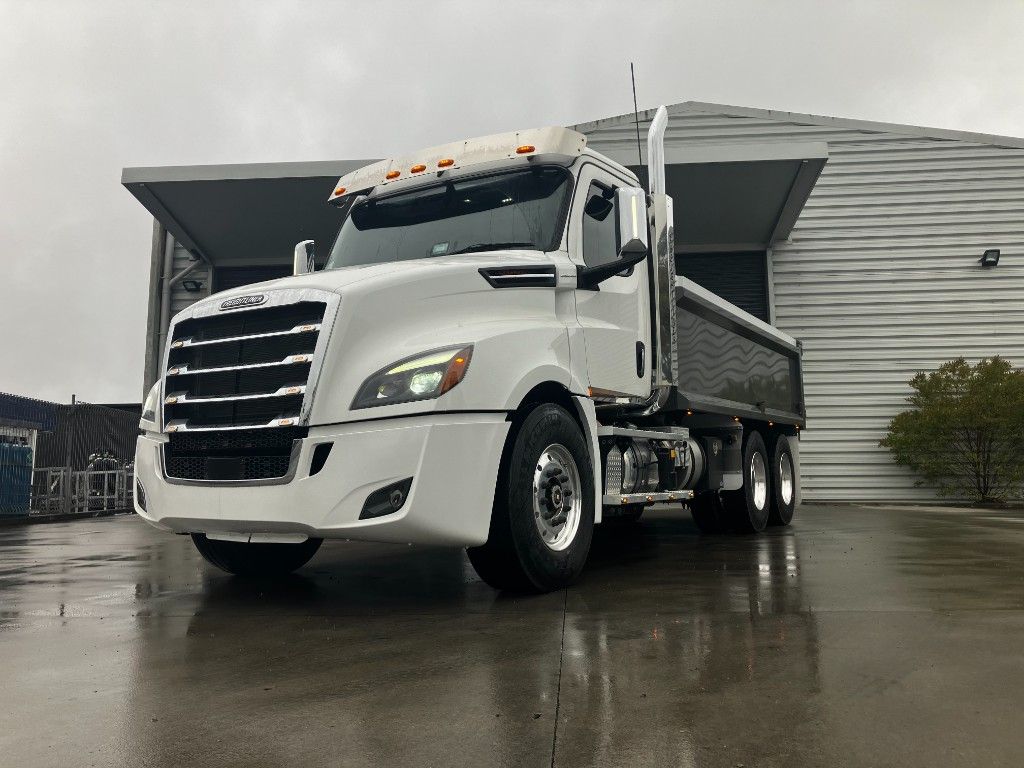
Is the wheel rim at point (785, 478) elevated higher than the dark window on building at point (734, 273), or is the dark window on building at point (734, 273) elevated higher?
the dark window on building at point (734, 273)

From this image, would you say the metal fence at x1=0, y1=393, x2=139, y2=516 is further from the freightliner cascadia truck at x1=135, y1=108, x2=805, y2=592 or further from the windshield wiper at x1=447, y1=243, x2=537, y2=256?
the windshield wiper at x1=447, y1=243, x2=537, y2=256

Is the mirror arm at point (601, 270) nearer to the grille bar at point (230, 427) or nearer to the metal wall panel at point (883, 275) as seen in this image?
the grille bar at point (230, 427)

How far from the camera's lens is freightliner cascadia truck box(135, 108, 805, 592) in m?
4.81

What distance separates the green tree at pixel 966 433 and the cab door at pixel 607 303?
43.9 feet

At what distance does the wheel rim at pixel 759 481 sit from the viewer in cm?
1028

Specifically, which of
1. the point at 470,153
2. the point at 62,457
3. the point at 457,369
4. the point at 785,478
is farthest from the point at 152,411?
the point at 62,457

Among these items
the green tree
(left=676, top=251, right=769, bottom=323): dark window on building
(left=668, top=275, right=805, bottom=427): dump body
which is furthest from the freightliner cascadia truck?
the green tree

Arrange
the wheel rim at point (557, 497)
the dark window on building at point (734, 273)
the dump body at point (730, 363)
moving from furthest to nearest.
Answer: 1. the dark window on building at point (734, 273)
2. the dump body at point (730, 363)
3. the wheel rim at point (557, 497)

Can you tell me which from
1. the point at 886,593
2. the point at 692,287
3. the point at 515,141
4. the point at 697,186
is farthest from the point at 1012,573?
the point at 697,186

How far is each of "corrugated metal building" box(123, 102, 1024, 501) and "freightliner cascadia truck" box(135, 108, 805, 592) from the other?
39.8 ft

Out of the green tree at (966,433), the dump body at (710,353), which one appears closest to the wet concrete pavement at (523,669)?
the dump body at (710,353)

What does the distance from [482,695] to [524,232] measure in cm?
362

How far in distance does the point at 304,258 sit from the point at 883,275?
51.2 ft

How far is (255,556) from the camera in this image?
6.70 meters
